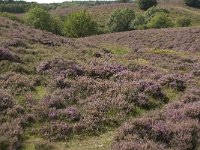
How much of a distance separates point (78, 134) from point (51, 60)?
938 centimetres

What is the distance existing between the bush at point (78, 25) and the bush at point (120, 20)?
1657cm

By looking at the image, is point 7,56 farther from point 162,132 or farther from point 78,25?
point 78,25

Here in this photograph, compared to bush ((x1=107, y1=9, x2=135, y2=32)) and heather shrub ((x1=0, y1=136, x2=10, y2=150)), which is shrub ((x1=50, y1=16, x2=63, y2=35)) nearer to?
bush ((x1=107, y1=9, x2=135, y2=32))

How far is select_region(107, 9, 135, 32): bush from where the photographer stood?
11038cm

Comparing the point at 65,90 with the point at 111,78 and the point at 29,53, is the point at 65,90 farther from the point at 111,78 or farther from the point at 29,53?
the point at 29,53

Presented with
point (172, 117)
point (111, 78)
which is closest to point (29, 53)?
point (111, 78)

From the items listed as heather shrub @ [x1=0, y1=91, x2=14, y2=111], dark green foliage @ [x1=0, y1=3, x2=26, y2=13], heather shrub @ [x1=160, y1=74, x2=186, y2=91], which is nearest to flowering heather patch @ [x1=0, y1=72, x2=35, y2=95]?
heather shrub @ [x1=0, y1=91, x2=14, y2=111]

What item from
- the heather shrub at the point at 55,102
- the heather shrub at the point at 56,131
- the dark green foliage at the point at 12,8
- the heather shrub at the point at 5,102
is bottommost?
the dark green foliage at the point at 12,8

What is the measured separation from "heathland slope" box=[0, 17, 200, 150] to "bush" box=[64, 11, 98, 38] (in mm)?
61811

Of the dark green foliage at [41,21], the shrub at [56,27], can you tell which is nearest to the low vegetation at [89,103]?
the dark green foliage at [41,21]

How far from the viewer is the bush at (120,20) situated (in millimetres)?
110375

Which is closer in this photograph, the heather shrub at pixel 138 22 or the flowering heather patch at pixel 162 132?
the flowering heather patch at pixel 162 132

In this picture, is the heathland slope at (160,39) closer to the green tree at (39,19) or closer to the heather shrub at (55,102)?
the green tree at (39,19)

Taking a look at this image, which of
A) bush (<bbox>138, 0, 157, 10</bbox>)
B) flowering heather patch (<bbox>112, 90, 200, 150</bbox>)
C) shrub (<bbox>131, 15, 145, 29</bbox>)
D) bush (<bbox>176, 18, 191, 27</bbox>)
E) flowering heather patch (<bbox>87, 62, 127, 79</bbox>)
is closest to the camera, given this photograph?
flowering heather patch (<bbox>112, 90, 200, 150</bbox>)
